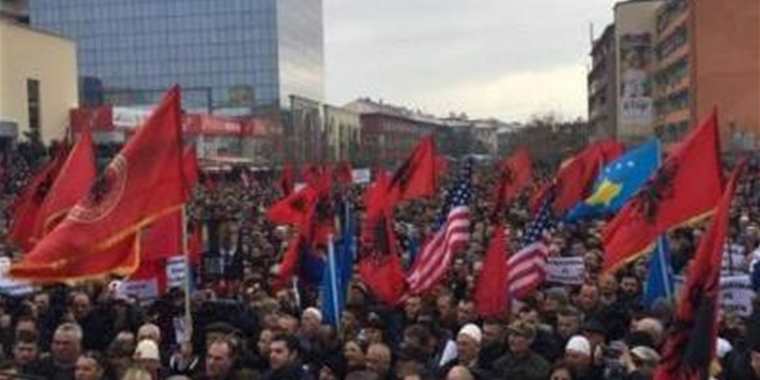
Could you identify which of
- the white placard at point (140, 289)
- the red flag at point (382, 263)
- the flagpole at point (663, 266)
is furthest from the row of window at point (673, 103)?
the flagpole at point (663, 266)

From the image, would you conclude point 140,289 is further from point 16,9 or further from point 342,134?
point 342,134

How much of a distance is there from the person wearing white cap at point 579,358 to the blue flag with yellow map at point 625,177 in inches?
245

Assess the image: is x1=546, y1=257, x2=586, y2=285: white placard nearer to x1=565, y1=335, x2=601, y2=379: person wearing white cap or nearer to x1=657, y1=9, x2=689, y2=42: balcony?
x1=565, y1=335, x2=601, y2=379: person wearing white cap

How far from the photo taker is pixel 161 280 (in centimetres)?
1393

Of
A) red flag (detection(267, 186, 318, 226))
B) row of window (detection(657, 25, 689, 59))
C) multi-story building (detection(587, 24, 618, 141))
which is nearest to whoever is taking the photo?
red flag (detection(267, 186, 318, 226))

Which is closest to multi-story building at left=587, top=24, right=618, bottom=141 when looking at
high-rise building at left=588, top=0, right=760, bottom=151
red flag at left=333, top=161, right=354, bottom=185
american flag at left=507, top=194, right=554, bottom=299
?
high-rise building at left=588, top=0, right=760, bottom=151

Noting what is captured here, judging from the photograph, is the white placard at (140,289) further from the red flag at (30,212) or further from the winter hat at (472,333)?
the winter hat at (472,333)

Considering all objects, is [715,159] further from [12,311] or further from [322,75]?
[322,75]

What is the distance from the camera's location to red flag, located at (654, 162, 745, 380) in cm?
641

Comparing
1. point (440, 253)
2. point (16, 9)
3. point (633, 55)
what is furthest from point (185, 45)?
point (440, 253)

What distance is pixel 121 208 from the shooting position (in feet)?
32.9

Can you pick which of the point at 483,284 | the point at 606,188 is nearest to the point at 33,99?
the point at 606,188

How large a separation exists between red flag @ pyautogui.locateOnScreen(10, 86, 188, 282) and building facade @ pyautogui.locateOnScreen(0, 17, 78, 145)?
54847 mm

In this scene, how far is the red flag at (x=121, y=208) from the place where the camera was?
9531mm
